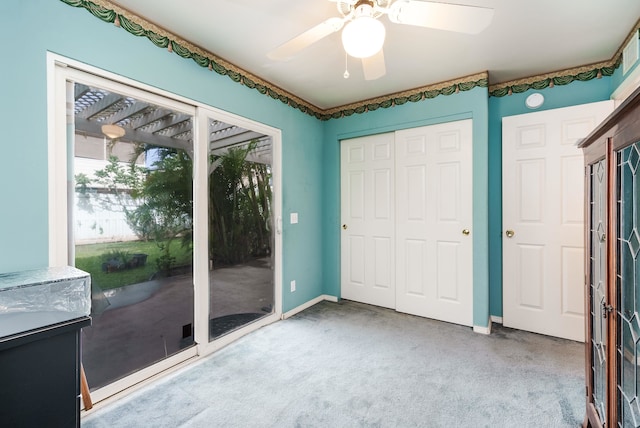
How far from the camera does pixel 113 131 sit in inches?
73.0

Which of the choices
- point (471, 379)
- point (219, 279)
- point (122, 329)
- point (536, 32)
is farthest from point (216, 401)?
point (536, 32)

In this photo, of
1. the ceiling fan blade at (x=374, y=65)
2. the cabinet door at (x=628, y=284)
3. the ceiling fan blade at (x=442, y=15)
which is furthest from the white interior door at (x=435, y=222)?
the cabinet door at (x=628, y=284)

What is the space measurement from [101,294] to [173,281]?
46 cm

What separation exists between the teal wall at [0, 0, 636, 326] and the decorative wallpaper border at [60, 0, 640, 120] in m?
0.05

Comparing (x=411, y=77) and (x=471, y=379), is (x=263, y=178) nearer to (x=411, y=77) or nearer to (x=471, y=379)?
(x=411, y=77)

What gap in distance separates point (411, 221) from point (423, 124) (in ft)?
3.44

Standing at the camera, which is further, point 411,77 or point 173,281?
point 411,77

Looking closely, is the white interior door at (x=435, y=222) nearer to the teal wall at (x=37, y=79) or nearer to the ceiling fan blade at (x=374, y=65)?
the ceiling fan blade at (x=374, y=65)

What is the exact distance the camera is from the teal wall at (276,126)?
144 cm

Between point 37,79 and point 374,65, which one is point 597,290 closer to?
point 374,65

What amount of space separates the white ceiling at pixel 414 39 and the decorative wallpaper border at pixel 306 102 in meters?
0.05

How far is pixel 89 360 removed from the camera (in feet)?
5.77

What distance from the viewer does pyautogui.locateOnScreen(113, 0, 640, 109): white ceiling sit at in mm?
1834

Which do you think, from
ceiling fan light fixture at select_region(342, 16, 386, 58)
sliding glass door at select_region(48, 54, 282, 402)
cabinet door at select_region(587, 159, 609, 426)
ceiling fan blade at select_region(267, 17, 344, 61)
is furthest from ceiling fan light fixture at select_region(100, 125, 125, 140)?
cabinet door at select_region(587, 159, 609, 426)
